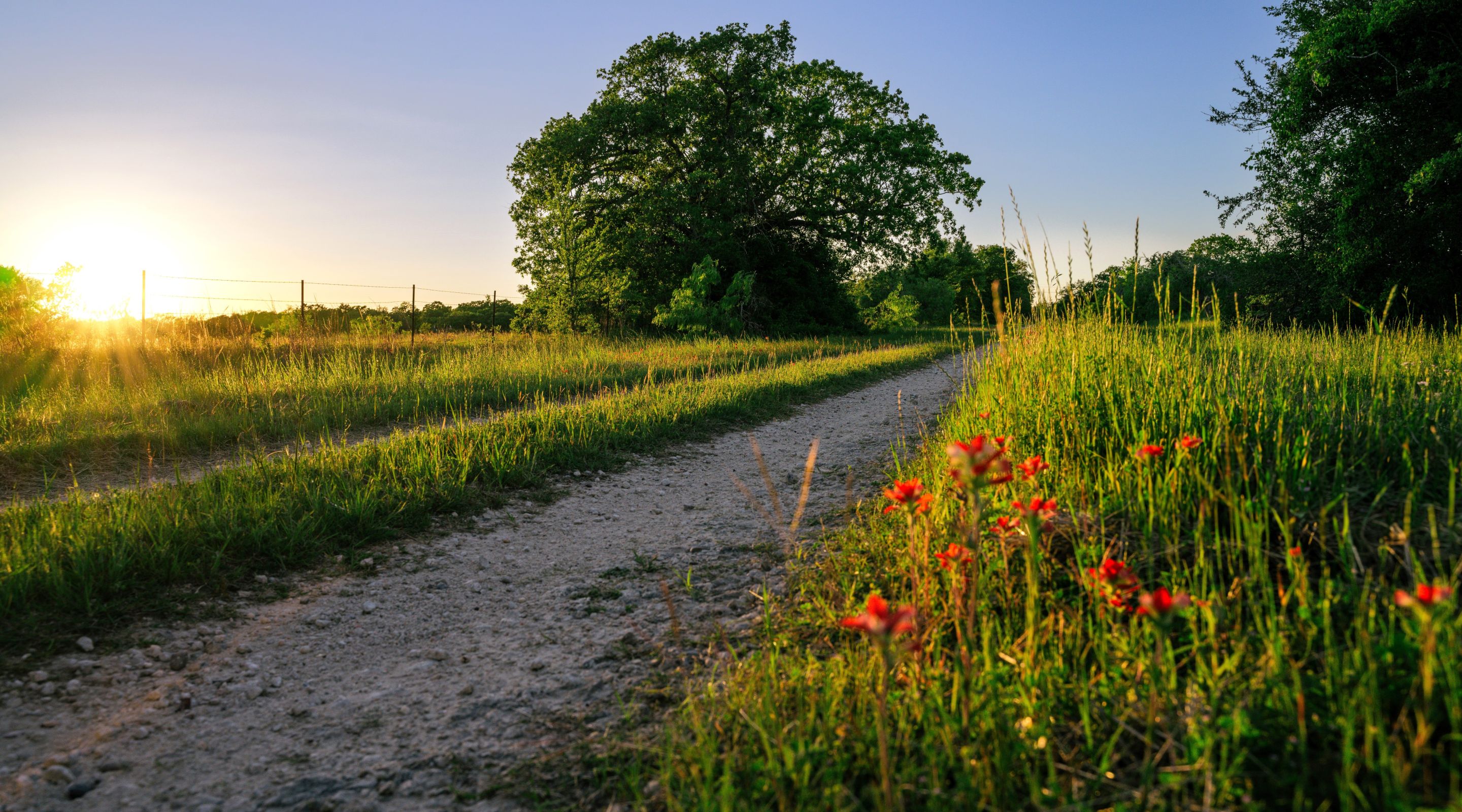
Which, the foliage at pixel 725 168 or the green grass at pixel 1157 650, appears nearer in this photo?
the green grass at pixel 1157 650

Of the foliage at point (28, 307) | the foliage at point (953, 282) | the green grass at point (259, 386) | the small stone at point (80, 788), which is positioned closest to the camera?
the small stone at point (80, 788)

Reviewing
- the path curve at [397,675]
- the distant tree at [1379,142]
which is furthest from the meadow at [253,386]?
the distant tree at [1379,142]

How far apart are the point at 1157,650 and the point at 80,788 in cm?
294

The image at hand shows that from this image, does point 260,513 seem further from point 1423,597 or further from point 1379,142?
point 1379,142

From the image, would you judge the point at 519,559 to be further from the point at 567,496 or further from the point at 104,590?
the point at 104,590

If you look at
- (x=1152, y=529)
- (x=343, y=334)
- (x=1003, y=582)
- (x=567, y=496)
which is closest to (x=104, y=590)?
(x=567, y=496)

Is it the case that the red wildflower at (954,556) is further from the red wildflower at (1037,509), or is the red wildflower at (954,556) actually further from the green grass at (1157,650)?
the red wildflower at (1037,509)

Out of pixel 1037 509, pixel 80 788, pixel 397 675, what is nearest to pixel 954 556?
pixel 1037 509

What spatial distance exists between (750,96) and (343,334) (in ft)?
46.8

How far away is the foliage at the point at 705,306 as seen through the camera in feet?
67.3

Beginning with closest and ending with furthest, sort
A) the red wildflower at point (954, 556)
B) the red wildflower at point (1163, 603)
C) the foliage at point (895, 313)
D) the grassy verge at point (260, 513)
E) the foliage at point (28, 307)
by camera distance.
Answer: the red wildflower at point (1163, 603) → the red wildflower at point (954, 556) → the grassy verge at point (260, 513) → the foliage at point (28, 307) → the foliage at point (895, 313)

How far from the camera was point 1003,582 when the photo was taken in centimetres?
258

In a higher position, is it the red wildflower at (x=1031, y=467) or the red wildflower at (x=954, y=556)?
the red wildflower at (x=1031, y=467)

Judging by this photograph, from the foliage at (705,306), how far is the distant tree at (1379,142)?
44.4 feet
